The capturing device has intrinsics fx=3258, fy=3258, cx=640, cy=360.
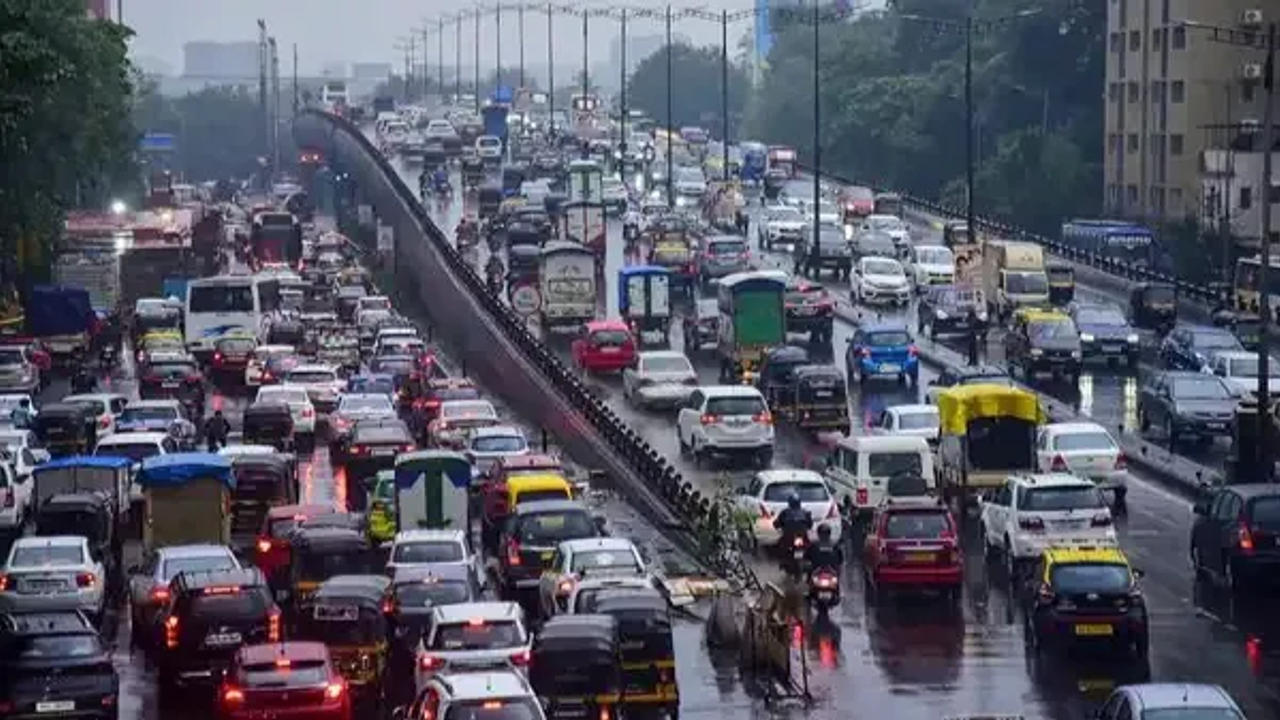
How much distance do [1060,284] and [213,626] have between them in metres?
54.7

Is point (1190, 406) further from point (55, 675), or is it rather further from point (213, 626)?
point (55, 675)

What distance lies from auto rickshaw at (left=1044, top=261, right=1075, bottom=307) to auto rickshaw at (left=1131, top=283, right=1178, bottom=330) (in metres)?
3.63

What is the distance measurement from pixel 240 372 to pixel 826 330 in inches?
553

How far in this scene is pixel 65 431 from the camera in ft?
197

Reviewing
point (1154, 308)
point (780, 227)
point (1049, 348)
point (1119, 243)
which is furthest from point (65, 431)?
point (1119, 243)

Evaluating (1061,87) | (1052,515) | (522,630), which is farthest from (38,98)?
(1061,87)

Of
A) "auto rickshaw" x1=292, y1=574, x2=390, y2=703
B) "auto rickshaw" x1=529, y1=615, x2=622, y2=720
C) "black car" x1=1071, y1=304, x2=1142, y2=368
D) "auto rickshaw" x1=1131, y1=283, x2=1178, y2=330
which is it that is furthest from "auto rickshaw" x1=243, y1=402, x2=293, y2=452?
"auto rickshaw" x1=529, y1=615, x2=622, y2=720

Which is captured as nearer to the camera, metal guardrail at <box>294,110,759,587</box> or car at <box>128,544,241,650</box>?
car at <box>128,544,241,650</box>

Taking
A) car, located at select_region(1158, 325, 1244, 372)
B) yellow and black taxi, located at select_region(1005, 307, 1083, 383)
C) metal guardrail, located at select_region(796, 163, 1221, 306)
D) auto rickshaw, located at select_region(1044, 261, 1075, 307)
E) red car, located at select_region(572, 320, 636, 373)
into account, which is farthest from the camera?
metal guardrail, located at select_region(796, 163, 1221, 306)

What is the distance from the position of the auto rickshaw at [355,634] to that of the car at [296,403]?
91.7 ft

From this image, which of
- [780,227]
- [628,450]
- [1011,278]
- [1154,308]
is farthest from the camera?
[780,227]

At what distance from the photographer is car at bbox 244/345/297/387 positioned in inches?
2847

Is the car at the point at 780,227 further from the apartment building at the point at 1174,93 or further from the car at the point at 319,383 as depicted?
the car at the point at 319,383

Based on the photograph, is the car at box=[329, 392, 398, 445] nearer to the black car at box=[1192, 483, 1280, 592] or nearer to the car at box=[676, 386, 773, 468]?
the car at box=[676, 386, 773, 468]
